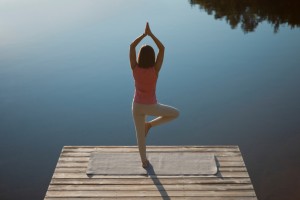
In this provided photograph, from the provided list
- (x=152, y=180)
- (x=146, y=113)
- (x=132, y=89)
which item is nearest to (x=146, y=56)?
(x=146, y=113)

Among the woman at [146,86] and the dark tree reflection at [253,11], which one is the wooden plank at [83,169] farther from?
the dark tree reflection at [253,11]

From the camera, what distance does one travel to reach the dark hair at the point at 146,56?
163 inches

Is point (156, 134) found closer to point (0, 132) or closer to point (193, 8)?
point (0, 132)

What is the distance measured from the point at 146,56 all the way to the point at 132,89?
15.9 ft

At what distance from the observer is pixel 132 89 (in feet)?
29.4

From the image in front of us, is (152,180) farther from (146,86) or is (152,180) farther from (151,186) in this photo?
(146,86)

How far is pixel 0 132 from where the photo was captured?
7832 mm

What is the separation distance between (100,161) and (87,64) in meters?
5.52

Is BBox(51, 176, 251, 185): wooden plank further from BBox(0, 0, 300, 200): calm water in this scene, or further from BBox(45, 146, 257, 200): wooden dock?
BBox(0, 0, 300, 200): calm water

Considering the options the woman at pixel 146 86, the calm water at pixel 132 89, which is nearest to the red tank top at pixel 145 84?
the woman at pixel 146 86

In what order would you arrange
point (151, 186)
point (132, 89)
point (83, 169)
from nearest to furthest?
point (151, 186), point (83, 169), point (132, 89)

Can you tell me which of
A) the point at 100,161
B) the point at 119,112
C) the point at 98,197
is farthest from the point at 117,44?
the point at 98,197

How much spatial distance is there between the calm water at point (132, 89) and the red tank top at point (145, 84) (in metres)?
2.97

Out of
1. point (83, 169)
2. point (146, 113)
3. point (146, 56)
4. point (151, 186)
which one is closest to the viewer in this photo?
point (146, 56)
